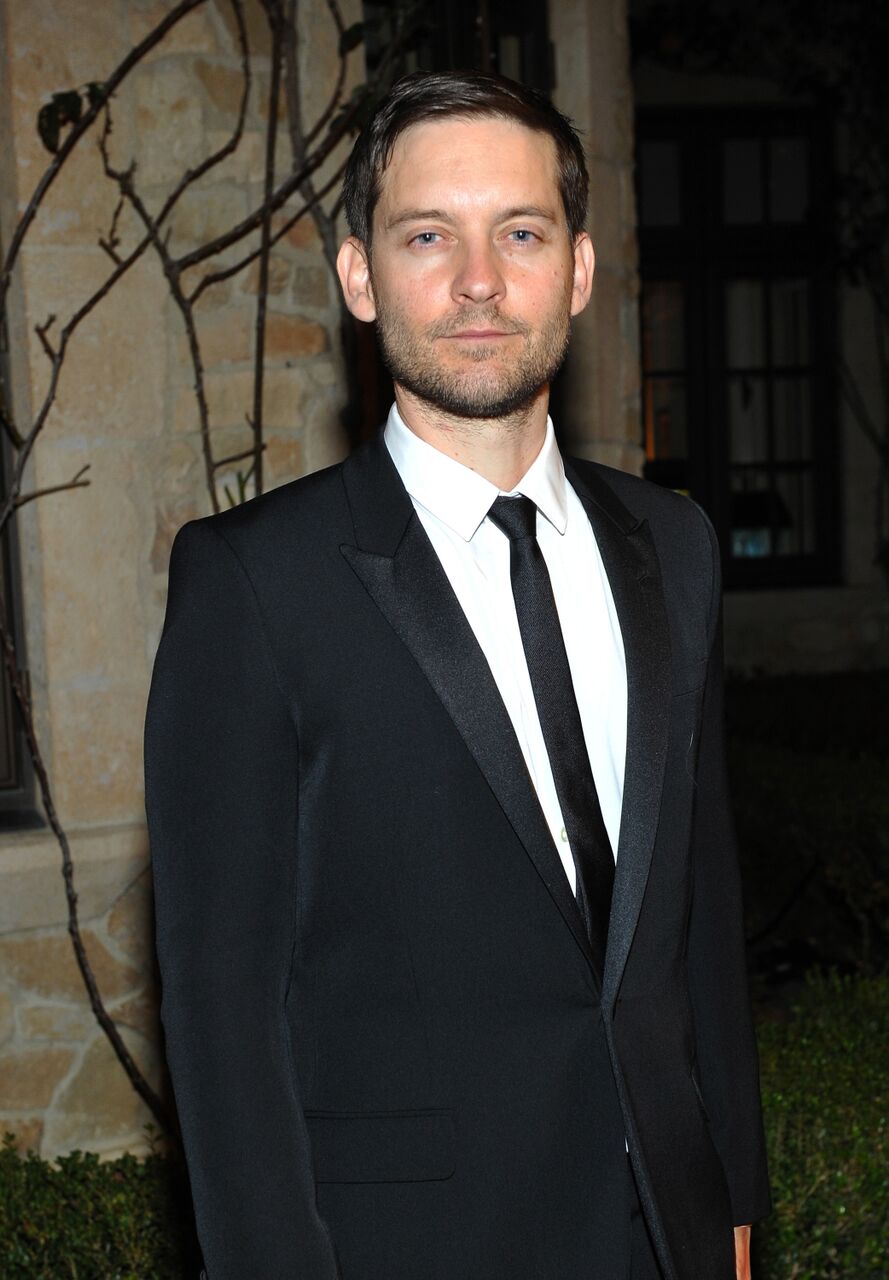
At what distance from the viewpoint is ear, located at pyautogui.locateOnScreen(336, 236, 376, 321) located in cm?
181

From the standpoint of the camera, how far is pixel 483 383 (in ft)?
5.50

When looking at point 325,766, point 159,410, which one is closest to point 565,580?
point 325,766

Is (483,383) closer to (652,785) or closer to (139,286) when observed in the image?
(652,785)

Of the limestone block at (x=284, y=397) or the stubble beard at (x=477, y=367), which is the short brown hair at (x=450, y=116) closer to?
the stubble beard at (x=477, y=367)

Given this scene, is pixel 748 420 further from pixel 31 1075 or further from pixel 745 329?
pixel 31 1075

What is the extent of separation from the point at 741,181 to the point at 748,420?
5.25ft

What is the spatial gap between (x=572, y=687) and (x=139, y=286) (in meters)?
2.40

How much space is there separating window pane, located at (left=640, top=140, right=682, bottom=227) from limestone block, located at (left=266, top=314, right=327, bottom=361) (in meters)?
6.82

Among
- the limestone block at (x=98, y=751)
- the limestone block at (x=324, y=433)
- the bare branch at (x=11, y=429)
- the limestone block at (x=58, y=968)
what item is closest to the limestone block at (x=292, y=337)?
the limestone block at (x=324, y=433)

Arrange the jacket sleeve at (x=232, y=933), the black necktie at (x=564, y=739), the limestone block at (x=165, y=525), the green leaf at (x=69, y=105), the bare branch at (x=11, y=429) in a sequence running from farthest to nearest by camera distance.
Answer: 1. the limestone block at (x=165, y=525)
2. the bare branch at (x=11, y=429)
3. the green leaf at (x=69, y=105)
4. the black necktie at (x=564, y=739)
5. the jacket sleeve at (x=232, y=933)

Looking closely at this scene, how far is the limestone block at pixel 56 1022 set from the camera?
12.1ft

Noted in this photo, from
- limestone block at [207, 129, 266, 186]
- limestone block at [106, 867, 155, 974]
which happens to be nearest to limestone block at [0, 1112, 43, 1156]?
limestone block at [106, 867, 155, 974]

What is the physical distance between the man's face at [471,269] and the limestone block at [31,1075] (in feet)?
8.31

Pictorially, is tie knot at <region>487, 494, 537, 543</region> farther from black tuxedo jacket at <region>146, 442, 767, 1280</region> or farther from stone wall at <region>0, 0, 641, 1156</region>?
stone wall at <region>0, 0, 641, 1156</region>
